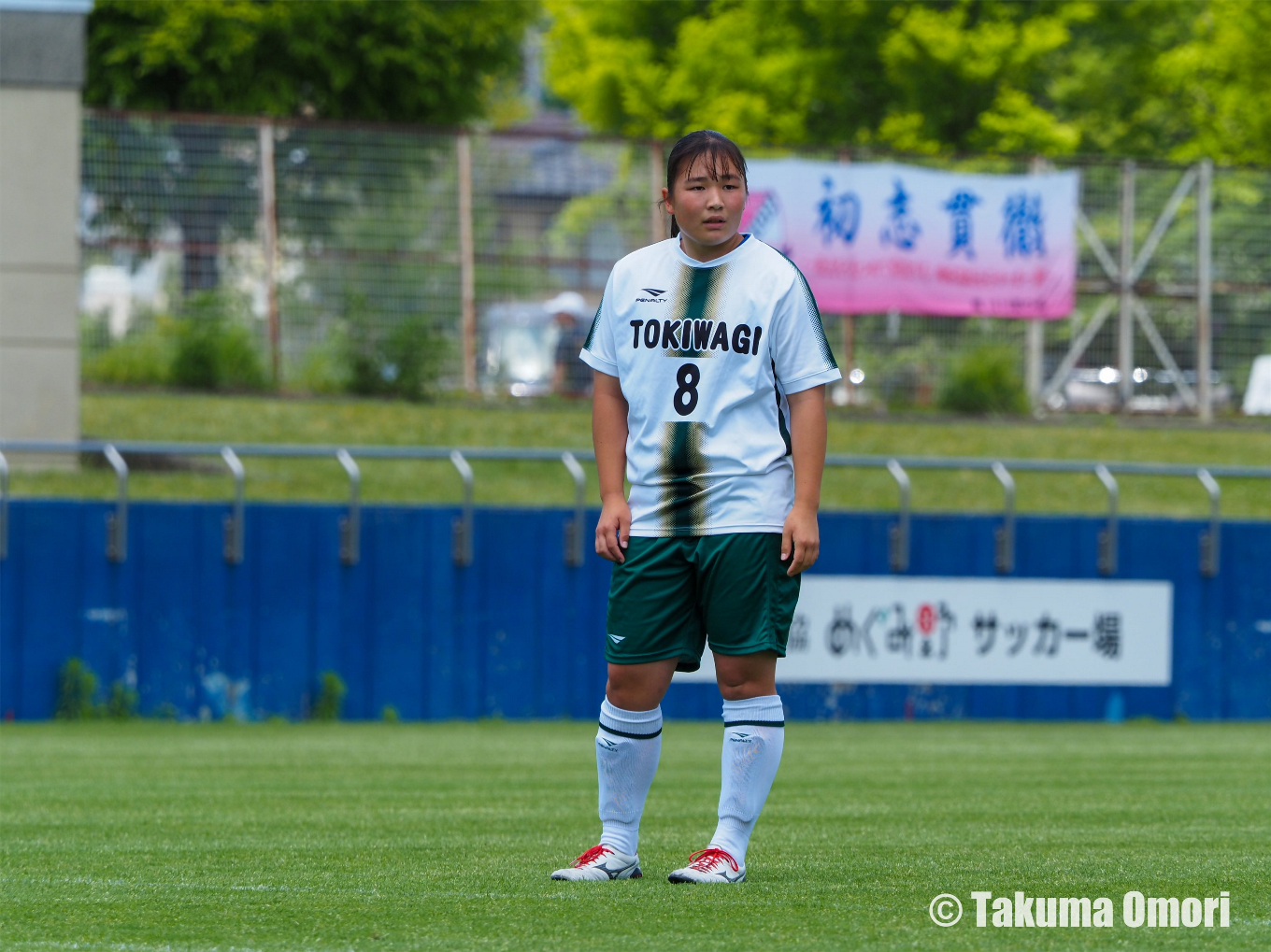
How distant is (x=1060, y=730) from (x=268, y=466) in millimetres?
8848

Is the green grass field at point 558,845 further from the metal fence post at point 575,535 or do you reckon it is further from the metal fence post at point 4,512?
the metal fence post at point 575,535

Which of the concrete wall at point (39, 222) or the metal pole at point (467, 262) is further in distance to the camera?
the metal pole at point (467, 262)

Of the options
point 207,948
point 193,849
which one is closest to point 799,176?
point 193,849

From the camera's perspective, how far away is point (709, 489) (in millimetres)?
4910

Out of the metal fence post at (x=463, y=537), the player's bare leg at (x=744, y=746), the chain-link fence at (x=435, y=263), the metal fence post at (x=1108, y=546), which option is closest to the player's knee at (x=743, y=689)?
the player's bare leg at (x=744, y=746)

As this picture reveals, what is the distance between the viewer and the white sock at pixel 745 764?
16.1 feet

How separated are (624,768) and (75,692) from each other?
9582 mm

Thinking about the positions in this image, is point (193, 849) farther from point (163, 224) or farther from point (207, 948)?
point (163, 224)

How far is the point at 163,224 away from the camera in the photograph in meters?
19.6

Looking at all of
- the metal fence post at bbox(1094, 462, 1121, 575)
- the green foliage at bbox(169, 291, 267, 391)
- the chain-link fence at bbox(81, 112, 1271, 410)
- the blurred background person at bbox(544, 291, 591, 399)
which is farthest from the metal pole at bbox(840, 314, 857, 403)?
the green foliage at bbox(169, 291, 267, 391)

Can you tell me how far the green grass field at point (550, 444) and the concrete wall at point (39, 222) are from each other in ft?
4.02

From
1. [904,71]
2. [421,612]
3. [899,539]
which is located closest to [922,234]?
[899,539]

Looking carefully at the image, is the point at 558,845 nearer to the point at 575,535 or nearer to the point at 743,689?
the point at 743,689

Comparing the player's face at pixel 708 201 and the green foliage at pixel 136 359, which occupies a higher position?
the player's face at pixel 708 201
